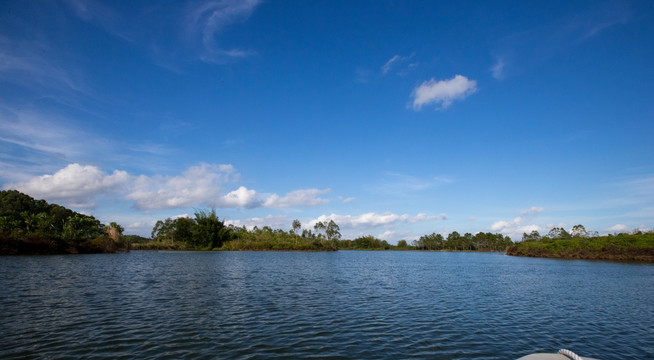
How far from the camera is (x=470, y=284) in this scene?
33.2 meters

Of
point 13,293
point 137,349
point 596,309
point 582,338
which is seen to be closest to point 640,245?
point 596,309

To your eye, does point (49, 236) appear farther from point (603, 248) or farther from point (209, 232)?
point (603, 248)

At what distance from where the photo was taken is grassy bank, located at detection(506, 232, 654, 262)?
72562 mm

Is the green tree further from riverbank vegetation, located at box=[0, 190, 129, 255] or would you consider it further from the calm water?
the calm water

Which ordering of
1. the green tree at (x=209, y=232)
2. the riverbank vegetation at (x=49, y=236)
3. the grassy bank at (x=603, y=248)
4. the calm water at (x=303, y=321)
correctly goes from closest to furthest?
the calm water at (x=303, y=321), the riverbank vegetation at (x=49, y=236), the grassy bank at (x=603, y=248), the green tree at (x=209, y=232)

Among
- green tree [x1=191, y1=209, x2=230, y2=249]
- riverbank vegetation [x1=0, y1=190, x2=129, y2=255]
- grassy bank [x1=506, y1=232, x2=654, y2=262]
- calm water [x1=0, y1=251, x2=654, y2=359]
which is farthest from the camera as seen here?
green tree [x1=191, y1=209, x2=230, y2=249]

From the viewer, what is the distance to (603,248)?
80.5 metres

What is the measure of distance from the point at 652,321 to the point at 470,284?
1565 centimetres

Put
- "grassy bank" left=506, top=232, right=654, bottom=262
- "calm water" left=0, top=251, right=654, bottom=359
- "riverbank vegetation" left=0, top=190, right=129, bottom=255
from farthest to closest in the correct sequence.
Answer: "grassy bank" left=506, top=232, right=654, bottom=262 → "riverbank vegetation" left=0, top=190, right=129, bottom=255 → "calm water" left=0, top=251, right=654, bottom=359

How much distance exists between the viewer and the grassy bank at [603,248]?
238 feet

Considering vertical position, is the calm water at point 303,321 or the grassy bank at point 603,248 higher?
the grassy bank at point 603,248

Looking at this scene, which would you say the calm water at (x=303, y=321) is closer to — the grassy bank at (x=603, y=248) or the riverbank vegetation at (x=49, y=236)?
the riverbank vegetation at (x=49, y=236)

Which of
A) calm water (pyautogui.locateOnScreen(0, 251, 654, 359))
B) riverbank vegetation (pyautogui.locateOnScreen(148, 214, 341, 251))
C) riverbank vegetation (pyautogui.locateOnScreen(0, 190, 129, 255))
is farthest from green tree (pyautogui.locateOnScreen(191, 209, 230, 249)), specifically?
calm water (pyautogui.locateOnScreen(0, 251, 654, 359))

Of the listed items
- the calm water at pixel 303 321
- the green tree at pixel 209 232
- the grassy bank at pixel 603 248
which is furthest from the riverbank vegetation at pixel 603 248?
the green tree at pixel 209 232
